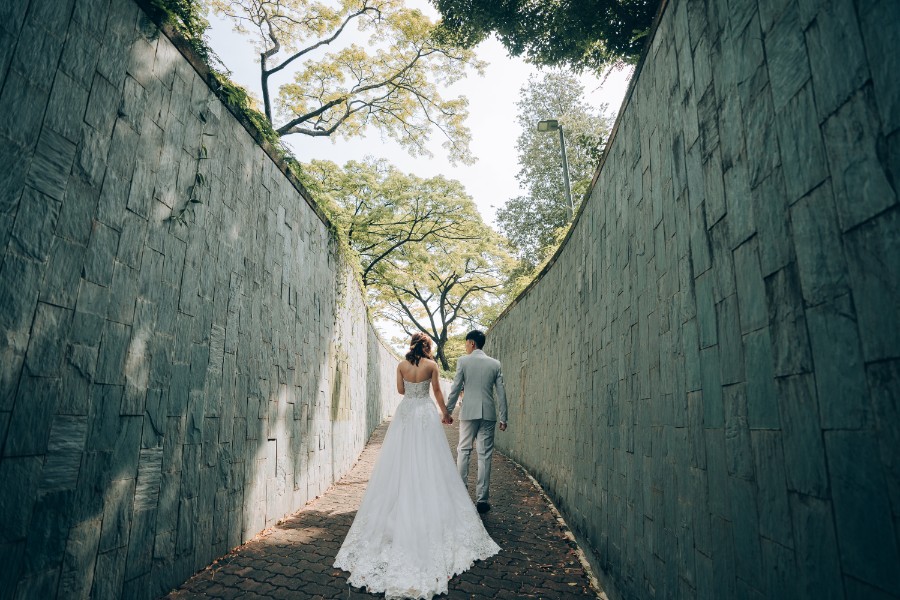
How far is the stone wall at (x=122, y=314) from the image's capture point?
7.25 feet

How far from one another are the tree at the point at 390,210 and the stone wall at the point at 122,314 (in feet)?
39.9

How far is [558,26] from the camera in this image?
9109 mm

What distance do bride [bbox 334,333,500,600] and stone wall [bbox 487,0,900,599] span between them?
130cm

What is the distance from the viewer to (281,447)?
5184 mm

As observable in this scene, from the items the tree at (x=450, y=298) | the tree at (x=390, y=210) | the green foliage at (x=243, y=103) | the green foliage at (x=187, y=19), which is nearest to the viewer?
the green foliage at (x=187, y=19)

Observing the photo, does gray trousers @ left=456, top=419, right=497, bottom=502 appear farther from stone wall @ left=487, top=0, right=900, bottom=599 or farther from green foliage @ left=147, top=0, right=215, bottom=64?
green foliage @ left=147, top=0, right=215, bottom=64

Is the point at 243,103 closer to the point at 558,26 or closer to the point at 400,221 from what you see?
the point at 558,26

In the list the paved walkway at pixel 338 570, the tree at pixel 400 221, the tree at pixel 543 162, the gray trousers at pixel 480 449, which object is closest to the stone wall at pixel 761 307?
the paved walkway at pixel 338 570

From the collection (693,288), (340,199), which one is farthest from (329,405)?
(340,199)

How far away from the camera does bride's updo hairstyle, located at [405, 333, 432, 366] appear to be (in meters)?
5.35

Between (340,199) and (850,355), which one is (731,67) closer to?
(850,355)

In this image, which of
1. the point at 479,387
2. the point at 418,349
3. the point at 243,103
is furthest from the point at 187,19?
the point at 479,387

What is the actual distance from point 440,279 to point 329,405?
21.2 meters

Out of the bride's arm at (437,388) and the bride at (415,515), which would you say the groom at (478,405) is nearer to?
the bride's arm at (437,388)
